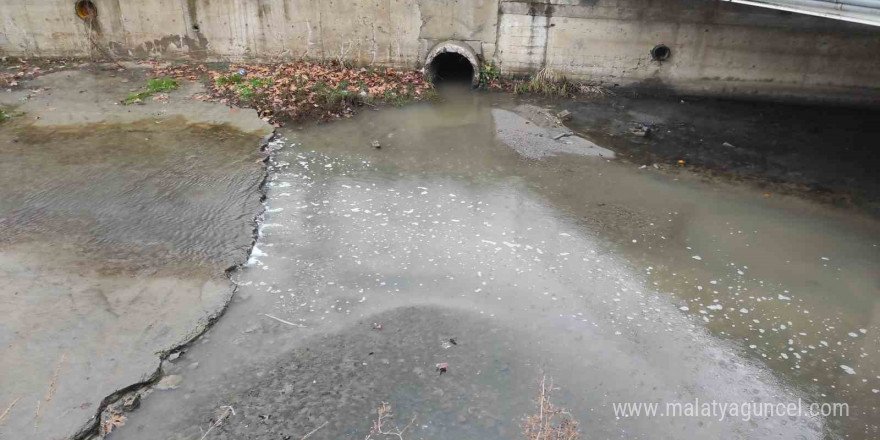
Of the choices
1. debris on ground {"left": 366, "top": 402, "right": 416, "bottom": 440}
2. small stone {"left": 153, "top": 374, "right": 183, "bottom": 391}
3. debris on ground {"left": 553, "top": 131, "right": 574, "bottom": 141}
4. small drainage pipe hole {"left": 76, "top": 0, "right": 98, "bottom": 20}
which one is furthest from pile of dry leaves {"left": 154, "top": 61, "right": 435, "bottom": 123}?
debris on ground {"left": 366, "top": 402, "right": 416, "bottom": 440}

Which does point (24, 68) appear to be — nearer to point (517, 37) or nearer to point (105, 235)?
point (105, 235)

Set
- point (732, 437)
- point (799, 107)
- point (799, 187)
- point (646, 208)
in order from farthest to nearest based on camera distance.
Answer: point (799, 107) < point (799, 187) < point (646, 208) < point (732, 437)

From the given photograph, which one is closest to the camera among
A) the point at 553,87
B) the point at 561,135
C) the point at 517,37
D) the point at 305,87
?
the point at 561,135

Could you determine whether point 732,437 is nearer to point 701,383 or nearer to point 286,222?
point 701,383

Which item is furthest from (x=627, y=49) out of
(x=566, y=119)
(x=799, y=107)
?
(x=799, y=107)

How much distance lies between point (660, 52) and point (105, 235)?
10024 mm

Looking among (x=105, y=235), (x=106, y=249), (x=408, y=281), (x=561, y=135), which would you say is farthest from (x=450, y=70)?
(x=106, y=249)

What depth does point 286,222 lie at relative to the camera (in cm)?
664

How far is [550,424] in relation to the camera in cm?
422

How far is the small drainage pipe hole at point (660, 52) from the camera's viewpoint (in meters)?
11.0

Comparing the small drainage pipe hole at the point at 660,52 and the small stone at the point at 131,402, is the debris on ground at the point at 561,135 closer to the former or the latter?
the small drainage pipe hole at the point at 660,52

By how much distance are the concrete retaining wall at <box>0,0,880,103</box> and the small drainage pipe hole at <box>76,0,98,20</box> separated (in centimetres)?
10

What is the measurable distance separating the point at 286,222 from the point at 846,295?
6.09 meters

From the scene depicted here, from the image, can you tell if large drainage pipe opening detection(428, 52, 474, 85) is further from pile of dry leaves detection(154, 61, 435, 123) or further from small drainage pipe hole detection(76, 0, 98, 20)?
small drainage pipe hole detection(76, 0, 98, 20)
